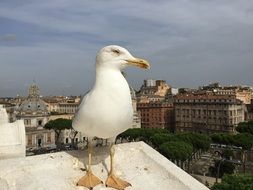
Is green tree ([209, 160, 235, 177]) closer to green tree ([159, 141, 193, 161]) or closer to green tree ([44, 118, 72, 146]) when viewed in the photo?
green tree ([159, 141, 193, 161])

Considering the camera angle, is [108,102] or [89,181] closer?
[108,102]

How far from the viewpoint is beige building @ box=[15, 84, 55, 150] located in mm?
61312

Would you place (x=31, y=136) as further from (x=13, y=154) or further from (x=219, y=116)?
(x=13, y=154)

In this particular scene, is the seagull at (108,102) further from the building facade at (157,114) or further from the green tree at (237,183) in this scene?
the building facade at (157,114)

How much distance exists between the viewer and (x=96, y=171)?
5559 mm

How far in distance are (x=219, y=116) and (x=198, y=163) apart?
2852 cm

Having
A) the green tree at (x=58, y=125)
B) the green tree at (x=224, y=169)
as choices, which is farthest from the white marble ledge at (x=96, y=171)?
the green tree at (x=58, y=125)

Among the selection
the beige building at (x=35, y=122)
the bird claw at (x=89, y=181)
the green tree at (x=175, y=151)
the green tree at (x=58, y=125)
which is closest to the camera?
the bird claw at (x=89, y=181)

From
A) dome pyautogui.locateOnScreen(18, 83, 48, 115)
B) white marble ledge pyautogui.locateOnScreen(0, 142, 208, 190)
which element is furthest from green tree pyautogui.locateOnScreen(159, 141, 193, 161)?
dome pyautogui.locateOnScreen(18, 83, 48, 115)

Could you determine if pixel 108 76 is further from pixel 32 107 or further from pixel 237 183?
pixel 32 107

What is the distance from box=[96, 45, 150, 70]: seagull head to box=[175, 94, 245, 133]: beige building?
66.6m

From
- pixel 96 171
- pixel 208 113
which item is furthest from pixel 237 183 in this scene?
pixel 208 113

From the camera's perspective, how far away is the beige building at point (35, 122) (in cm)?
6131

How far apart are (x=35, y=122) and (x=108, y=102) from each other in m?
63.0
